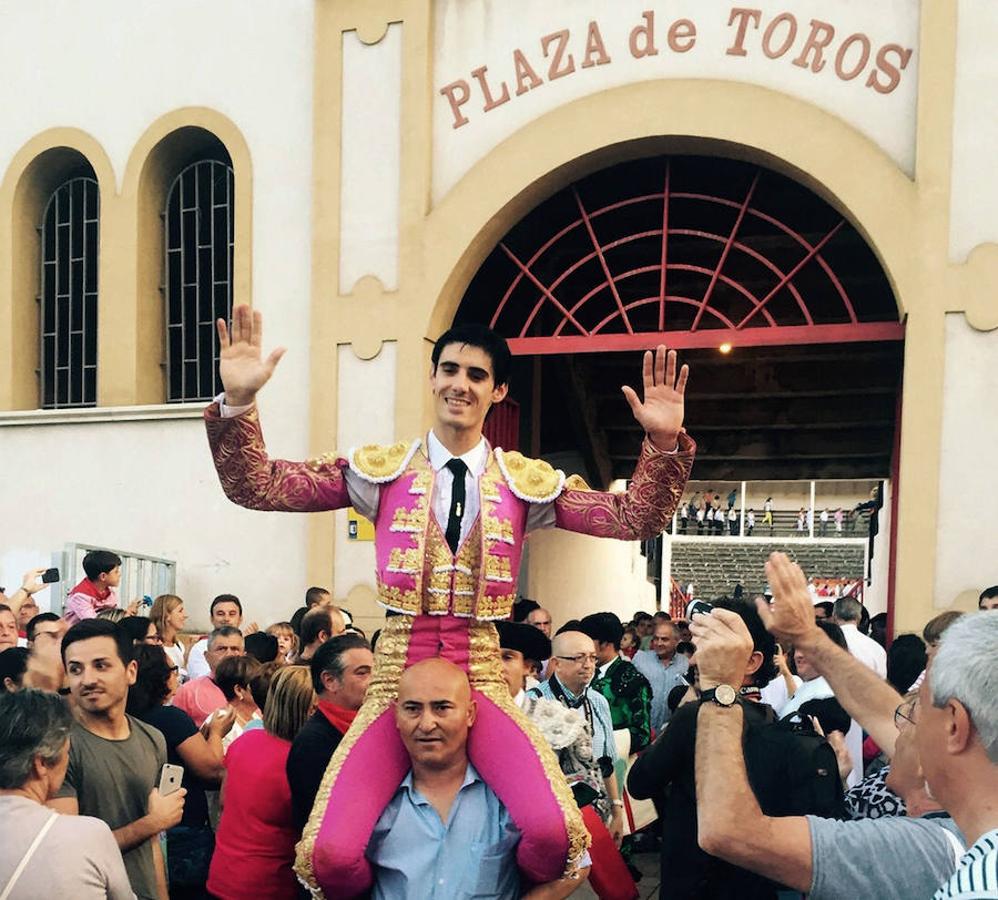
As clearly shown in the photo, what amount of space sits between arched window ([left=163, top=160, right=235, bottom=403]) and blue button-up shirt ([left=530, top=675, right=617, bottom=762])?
7.19 metres

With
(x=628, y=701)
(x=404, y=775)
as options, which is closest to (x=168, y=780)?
(x=404, y=775)

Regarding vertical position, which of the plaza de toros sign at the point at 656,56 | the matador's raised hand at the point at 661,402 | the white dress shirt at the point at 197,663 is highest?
the plaza de toros sign at the point at 656,56

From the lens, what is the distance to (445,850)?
311 cm

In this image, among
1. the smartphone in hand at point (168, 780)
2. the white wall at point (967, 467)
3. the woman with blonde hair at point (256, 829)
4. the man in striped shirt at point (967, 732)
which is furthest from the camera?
the white wall at point (967, 467)

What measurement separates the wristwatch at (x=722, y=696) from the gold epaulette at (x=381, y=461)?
152 centimetres

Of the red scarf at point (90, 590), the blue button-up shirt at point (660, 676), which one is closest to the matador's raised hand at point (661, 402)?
the blue button-up shirt at point (660, 676)

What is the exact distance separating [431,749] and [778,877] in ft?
3.58

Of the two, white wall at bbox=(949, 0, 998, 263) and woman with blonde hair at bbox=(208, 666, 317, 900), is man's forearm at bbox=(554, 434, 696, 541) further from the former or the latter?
white wall at bbox=(949, 0, 998, 263)

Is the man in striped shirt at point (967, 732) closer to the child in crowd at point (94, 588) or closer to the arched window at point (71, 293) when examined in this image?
the child in crowd at point (94, 588)

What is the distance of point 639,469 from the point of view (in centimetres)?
359

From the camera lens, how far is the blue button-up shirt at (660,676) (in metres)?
8.03

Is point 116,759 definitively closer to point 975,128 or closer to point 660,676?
point 660,676

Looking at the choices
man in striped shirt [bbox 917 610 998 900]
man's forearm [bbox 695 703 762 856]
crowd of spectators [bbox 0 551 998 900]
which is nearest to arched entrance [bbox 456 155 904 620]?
crowd of spectators [bbox 0 551 998 900]

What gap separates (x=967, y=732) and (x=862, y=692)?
51.1 inches
